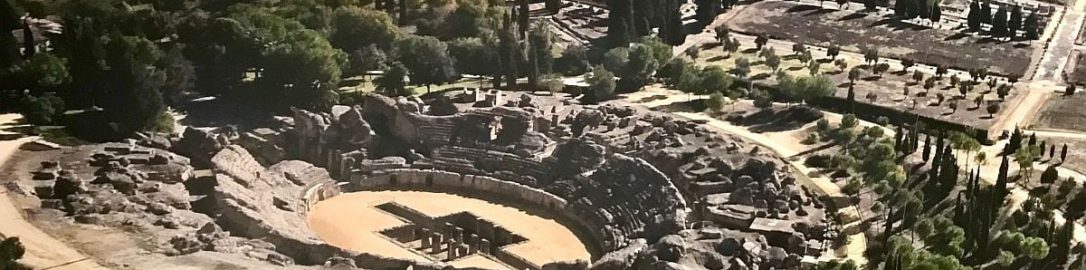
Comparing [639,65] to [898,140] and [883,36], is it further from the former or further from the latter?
[883,36]

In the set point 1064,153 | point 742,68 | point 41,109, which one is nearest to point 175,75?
point 41,109

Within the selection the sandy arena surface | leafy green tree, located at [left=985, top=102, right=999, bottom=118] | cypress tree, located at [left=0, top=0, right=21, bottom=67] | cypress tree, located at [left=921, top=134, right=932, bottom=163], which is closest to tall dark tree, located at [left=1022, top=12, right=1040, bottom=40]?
leafy green tree, located at [left=985, top=102, right=999, bottom=118]

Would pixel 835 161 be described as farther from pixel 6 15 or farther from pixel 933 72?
pixel 6 15

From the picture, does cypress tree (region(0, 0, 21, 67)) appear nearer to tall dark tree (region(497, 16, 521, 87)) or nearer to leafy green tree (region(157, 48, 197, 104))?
leafy green tree (region(157, 48, 197, 104))

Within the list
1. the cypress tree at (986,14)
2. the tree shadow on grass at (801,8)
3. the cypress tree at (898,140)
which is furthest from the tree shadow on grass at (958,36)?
the cypress tree at (898,140)

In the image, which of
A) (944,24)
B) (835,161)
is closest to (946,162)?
(835,161)
